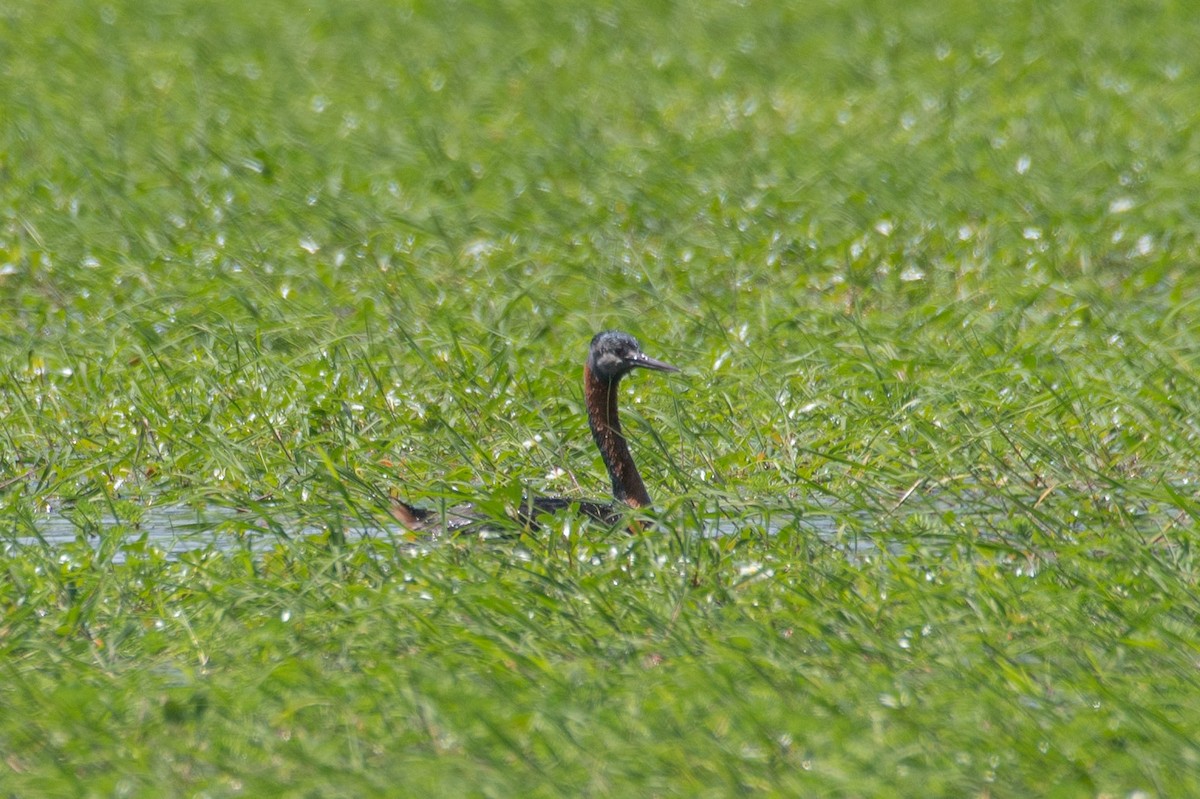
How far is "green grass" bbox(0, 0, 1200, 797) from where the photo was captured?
519 cm

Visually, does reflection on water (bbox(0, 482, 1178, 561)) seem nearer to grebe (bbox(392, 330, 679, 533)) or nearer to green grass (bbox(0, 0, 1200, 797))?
green grass (bbox(0, 0, 1200, 797))

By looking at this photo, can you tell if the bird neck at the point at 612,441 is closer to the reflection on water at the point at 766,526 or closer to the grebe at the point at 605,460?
the grebe at the point at 605,460

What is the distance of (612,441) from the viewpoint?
771 cm

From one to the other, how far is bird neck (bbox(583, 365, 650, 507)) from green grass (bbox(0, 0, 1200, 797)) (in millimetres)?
196

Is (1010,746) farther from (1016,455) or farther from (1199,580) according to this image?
(1016,455)

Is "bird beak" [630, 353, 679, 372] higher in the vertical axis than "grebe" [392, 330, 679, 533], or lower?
higher

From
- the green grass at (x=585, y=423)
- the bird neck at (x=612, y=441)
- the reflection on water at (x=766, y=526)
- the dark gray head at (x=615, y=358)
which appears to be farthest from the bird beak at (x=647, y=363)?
the reflection on water at (x=766, y=526)

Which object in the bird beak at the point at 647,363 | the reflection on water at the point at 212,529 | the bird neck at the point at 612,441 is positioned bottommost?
the reflection on water at the point at 212,529

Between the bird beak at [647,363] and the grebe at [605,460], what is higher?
the bird beak at [647,363]

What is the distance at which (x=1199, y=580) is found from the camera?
20.3 ft

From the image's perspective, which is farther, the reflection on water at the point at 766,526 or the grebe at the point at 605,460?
the grebe at the point at 605,460

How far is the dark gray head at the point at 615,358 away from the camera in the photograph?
8.05 m

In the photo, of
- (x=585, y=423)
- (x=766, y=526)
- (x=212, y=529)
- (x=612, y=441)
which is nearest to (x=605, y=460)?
(x=612, y=441)

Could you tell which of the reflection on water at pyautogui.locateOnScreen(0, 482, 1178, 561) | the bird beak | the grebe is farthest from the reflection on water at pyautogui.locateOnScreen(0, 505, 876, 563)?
the bird beak
